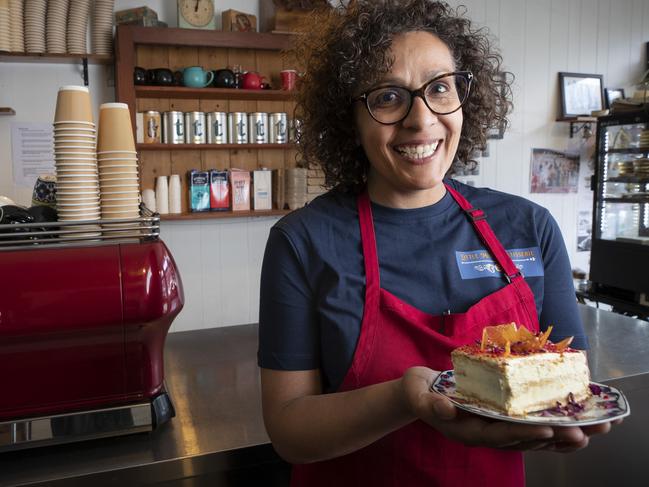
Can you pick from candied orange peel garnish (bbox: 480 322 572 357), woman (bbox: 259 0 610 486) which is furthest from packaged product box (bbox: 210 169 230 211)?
candied orange peel garnish (bbox: 480 322 572 357)

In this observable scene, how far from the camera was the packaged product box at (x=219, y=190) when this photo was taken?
377 cm

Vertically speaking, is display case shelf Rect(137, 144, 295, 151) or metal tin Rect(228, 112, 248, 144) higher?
metal tin Rect(228, 112, 248, 144)

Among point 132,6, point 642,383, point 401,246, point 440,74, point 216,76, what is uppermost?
point 132,6

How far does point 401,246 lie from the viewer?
3.60 feet

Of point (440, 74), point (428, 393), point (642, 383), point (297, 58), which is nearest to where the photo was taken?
point (428, 393)

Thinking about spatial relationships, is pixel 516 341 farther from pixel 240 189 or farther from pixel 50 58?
pixel 50 58

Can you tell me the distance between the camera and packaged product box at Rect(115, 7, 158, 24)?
3492 mm

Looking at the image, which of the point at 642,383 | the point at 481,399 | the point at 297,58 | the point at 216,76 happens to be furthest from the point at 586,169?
the point at 481,399

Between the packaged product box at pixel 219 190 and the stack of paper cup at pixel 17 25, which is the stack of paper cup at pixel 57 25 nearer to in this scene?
the stack of paper cup at pixel 17 25

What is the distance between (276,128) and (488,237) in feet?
9.47

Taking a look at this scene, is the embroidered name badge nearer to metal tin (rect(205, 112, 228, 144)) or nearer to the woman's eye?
the woman's eye

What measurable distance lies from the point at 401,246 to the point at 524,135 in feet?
13.3

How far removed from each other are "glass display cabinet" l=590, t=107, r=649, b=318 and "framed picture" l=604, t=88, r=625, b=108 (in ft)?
1.91

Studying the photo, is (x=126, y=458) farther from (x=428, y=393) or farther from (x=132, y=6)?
(x=132, y=6)
